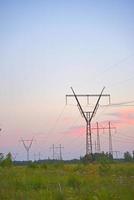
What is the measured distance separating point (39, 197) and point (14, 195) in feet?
5.65

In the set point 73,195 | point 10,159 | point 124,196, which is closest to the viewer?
point 124,196

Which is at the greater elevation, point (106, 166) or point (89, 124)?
point (89, 124)

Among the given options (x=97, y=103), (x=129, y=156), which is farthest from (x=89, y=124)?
(x=129, y=156)

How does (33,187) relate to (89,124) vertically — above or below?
below

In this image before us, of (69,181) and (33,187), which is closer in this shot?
(33,187)

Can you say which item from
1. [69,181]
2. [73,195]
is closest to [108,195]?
[73,195]

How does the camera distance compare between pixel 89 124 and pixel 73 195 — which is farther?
pixel 89 124

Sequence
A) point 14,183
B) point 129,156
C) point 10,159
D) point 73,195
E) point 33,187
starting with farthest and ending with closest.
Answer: point 129,156 → point 10,159 → point 14,183 → point 33,187 → point 73,195

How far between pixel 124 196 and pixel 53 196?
2.92 meters

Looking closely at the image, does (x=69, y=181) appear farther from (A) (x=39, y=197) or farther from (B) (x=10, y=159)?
(B) (x=10, y=159)

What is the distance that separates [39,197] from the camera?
19.3 metres

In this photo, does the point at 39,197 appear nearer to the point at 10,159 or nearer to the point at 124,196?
the point at 124,196

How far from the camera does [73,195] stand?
20.4 meters

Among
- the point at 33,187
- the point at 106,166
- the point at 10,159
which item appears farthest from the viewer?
the point at 10,159
